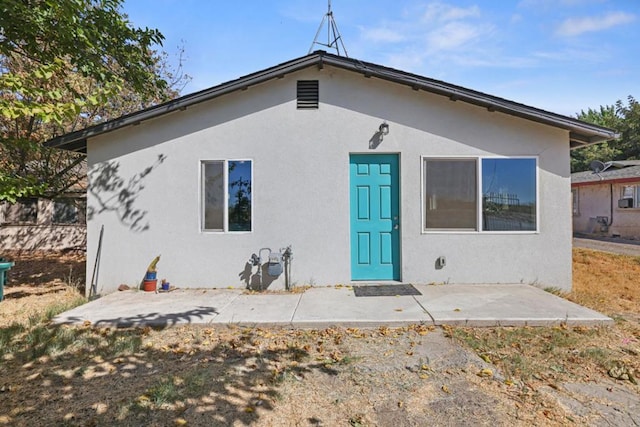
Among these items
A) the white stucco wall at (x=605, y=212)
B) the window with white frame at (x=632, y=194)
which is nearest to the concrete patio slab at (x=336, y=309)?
the white stucco wall at (x=605, y=212)

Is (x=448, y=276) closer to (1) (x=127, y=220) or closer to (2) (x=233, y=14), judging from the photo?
(1) (x=127, y=220)

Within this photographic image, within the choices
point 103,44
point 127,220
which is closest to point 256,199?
point 127,220

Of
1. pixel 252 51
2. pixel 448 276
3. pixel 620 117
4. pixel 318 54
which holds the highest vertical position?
pixel 620 117

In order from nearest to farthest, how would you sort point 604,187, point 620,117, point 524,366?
point 524,366
point 604,187
point 620,117

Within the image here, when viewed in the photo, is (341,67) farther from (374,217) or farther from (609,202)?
(609,202)

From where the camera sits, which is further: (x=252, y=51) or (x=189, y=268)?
(x=252, y=51)

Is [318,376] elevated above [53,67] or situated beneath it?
situated beneath

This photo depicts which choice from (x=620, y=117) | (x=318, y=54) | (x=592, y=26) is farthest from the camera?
(x=620, y=117)

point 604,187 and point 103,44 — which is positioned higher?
point 103,44

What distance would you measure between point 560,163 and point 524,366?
4.58m

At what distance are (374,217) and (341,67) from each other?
2.87 m

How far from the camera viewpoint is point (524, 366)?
3439 mm

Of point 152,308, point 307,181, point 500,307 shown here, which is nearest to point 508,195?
point 500,307

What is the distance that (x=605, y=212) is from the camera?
17.3m
